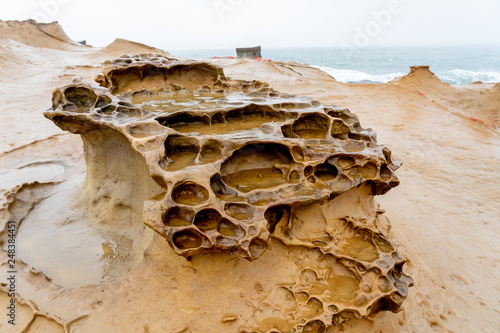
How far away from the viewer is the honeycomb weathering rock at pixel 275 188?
179 centimetres

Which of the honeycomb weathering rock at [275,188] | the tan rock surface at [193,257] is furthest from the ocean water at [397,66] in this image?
the honeycomb weathering rock at [275,188]

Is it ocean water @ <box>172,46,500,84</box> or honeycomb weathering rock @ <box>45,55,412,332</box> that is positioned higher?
honeycomb weathering rock @ <box>45,55,412,332</box>

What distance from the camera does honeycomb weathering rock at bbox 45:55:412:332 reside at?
1.79m

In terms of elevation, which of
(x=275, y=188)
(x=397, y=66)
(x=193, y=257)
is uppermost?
(x=275, y=188)

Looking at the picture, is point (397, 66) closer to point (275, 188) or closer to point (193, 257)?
point (275, 188)

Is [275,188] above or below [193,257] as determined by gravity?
above

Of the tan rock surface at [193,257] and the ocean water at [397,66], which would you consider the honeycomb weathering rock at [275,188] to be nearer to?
the tan rock surface at [193,257]

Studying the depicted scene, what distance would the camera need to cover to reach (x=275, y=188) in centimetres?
203

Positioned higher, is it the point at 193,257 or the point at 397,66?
the point at 193,257

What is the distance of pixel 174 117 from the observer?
8.63 ft

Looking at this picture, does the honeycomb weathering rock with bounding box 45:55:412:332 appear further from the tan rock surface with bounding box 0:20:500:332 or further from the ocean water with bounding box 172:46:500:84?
the ocean water with bounding box 172:46:500:84

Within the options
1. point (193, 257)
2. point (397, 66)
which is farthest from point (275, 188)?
point (397, 66)

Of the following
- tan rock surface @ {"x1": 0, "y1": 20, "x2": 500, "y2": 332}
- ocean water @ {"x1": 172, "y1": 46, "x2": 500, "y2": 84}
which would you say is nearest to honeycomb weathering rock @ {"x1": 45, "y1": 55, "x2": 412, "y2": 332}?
tan rock surface @ {"x1": 0, "y1": 20, "x2": 500, "y2": 332}

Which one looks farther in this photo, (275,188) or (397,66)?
(397,66)
